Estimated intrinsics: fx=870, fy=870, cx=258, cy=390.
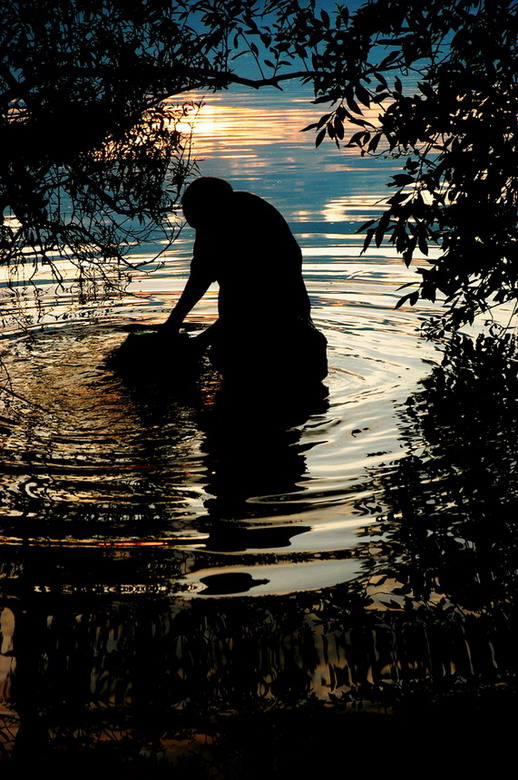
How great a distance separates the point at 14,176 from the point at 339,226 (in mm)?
8847

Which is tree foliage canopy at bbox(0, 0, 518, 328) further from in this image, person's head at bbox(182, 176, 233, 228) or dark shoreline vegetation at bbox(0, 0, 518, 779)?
person's head at bbox(182, 176, 233, 228)

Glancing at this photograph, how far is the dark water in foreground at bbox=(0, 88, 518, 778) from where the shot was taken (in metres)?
3.70

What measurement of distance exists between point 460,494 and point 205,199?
3832 millimetres

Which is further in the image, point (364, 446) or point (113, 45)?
point (113, 45)

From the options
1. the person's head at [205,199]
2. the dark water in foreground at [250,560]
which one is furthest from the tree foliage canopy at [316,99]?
the dark water in foreground at [250,560]

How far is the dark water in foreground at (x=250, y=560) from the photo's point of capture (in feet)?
12.1

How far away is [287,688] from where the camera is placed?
387 centimetres

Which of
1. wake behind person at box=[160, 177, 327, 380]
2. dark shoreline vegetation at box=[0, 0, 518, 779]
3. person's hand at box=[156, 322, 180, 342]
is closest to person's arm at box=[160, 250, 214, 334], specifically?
wake behind person at box=[160, 177, 327, 380]

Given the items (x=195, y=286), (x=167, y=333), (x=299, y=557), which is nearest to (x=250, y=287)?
(x=195, y=286)

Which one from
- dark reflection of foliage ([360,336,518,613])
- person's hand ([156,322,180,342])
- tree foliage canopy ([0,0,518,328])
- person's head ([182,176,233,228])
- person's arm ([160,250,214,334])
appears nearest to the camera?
dark reflection of foliage ([360,336,518,613])

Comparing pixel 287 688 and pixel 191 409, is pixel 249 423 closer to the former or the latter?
pixel 191 409

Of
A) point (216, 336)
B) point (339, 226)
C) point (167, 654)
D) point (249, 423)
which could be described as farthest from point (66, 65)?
point (339, 226)

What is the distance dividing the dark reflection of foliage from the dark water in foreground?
0.06ft

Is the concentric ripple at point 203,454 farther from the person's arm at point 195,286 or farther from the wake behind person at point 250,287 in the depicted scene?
the person's arm at point 195,286
